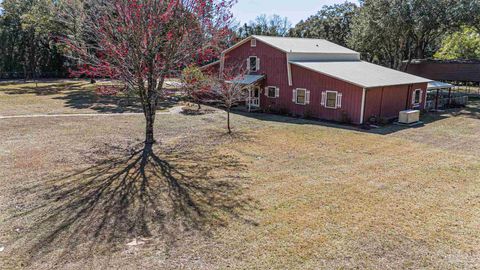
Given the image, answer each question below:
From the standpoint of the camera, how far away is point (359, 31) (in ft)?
112

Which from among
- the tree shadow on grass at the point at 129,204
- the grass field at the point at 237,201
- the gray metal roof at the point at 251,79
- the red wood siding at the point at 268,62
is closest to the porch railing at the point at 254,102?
the red wood siding at the point at 268,62

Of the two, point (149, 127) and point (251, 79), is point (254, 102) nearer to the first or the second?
point (251, 79)

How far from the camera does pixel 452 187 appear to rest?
31.3ft

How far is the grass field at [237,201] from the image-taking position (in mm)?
6184

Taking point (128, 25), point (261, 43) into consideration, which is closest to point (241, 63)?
point (261, 43)

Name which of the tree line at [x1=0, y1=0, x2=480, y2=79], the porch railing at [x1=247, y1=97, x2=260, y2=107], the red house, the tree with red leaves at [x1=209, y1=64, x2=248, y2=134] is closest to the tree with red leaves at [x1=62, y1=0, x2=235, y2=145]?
the tree with red leaves at [x1=209, y1=64, x2=248, y2=134]

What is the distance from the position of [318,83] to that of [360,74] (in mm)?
3001

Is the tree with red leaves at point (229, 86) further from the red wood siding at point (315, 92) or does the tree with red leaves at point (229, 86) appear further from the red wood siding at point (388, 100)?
the red wood siding at point (388, 100)

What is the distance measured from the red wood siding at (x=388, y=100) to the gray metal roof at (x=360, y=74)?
0.39 meters

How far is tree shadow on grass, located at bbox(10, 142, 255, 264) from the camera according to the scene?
6.64 metres

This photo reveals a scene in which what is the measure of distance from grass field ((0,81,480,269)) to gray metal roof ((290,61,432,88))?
4.77 m

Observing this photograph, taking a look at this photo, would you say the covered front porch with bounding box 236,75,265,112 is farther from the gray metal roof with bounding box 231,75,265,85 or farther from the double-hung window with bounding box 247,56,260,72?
the double-hung window with bounding box 247,56,260,72

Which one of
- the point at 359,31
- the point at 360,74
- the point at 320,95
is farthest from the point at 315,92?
the point at 359,31

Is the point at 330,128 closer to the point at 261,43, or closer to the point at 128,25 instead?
the point at 261,43
